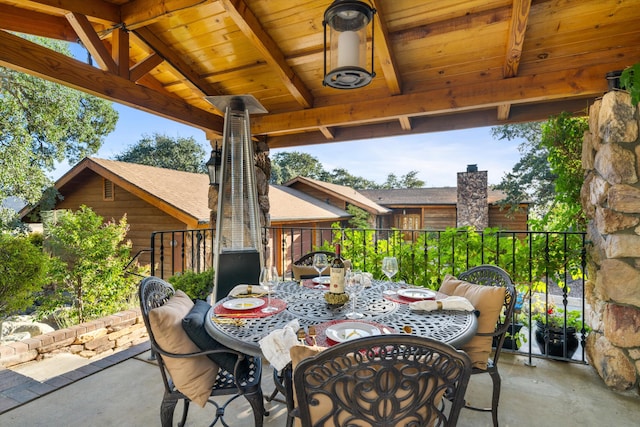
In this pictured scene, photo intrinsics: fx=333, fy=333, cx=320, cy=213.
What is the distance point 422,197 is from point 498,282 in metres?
12.5

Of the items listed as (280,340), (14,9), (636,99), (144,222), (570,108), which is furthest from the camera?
(144,222)

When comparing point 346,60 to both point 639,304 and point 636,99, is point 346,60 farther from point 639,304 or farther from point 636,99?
point 639,304

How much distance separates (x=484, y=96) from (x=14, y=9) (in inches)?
149

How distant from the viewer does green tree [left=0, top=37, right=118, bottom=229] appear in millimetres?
9250

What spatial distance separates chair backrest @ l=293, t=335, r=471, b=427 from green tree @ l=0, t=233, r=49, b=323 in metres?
4.83

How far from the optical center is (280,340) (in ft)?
4.05

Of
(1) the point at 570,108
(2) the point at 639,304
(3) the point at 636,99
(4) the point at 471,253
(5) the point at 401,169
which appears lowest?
(2) the point at 639,304

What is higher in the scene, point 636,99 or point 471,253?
point 636,99

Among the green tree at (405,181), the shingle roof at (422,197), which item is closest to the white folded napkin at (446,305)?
the shingle roof at (422,197)

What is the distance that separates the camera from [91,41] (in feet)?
8.79

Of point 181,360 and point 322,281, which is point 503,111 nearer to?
point 322,281

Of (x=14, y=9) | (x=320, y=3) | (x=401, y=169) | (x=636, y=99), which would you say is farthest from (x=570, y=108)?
(x=401, y=169)

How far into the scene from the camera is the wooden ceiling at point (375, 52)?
8.11ft

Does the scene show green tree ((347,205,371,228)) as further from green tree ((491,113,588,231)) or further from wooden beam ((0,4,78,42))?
wooden beam ((0,4,78,42))
